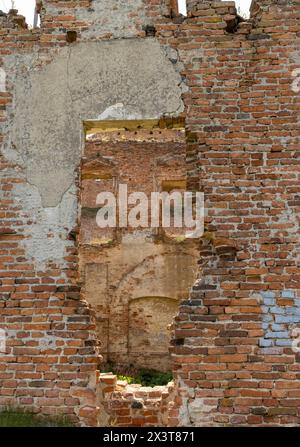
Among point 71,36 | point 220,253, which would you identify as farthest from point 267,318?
point 71,36

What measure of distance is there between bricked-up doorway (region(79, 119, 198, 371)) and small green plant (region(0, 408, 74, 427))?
783 cm

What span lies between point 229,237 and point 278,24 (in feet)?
7.53

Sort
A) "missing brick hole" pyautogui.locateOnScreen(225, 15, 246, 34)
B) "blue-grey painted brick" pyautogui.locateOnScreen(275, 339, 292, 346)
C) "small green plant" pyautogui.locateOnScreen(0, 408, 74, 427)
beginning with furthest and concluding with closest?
"missing brick hole" pyautogui.locateOnScreen(225, 15, 246, 34) < "blue-grey painted brick" pyautogui.locateOnScreen(275, 339, 292, 346) < "small green plant" pyautogui.locateOnScreen(0, 408, 74, 427)

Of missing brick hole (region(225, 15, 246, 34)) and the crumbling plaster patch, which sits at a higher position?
missing brick hole (region(225, 15, 246, 34))

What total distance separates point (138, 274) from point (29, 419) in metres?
8.28

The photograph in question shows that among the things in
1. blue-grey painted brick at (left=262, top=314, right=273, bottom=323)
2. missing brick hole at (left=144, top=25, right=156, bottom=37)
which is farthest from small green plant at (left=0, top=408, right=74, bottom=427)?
missing brick hole at (left=144, top=25, right=156, bottom=37)

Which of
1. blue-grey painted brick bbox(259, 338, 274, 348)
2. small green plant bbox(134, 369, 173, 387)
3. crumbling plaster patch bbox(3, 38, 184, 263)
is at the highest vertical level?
crumbling plaster patch bbox(3, 38, 184, 263)

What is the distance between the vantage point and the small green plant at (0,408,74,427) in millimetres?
4609

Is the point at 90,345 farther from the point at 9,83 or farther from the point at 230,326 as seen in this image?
the point at 9,83

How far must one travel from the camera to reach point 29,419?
4.65m

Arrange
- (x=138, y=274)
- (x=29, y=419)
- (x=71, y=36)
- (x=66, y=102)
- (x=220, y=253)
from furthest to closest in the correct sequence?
(x=138, y=274), (x=71, y=36), (x=66, y=102), (x=220, y=253), (x=29, y=419)

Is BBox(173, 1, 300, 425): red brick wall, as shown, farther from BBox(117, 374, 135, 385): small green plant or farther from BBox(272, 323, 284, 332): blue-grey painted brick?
BBox(117, 374, 135, 385): small green plant

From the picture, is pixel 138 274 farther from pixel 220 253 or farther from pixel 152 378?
pixel 220 253
